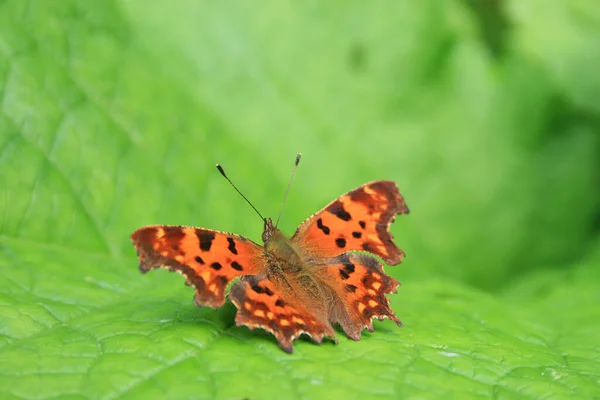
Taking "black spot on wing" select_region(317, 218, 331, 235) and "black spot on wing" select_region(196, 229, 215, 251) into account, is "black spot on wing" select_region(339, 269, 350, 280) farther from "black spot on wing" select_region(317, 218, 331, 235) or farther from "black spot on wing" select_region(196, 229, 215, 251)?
"black spot on wing" select_region(196, 229, 215, 251)

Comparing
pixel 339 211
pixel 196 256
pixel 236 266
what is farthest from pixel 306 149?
pixel 196 256

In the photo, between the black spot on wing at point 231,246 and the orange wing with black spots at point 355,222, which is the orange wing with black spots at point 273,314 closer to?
the black spot on wing at point 231,246

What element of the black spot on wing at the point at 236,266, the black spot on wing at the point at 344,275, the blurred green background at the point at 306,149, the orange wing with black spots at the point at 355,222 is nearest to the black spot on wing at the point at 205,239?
the black spot on wing at the point at 236,266

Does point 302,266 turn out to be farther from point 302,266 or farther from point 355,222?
point 355,222

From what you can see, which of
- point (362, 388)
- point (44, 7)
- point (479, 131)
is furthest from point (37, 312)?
point (479, 131)

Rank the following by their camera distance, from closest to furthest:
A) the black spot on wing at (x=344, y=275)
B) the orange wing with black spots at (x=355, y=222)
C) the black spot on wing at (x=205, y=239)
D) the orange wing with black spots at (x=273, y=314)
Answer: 1. the orange wing with black spots at (x=273, y=314)
2. the black spot on wing at (x=205, y=239)
3. the black spot on wing at (x=344, y=275)
4. the orange wing with black spots at (x=355, y=222)

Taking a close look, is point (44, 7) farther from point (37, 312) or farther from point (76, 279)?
point (37, 312)
